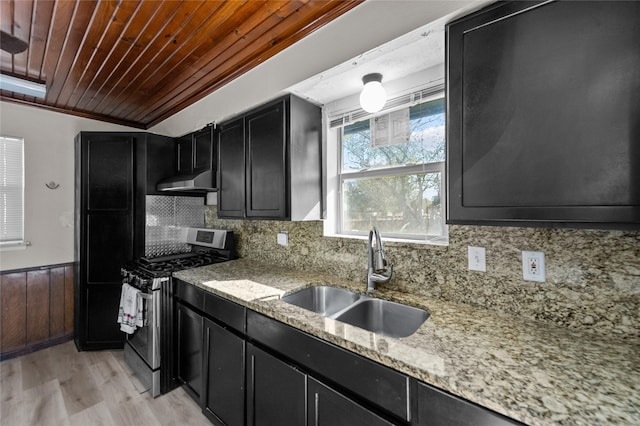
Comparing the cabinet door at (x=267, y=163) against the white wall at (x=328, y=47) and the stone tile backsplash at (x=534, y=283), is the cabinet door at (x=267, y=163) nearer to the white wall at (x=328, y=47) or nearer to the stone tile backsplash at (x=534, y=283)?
the white wall at (x=328, y=47)

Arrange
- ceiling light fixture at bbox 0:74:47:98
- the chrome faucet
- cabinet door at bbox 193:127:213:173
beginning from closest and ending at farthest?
the chrome faucet, ceiling light fixture at bbox 0:74:47:98, cabinet door at bbox 193:127:213:173

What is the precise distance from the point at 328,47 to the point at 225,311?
1.73 metres

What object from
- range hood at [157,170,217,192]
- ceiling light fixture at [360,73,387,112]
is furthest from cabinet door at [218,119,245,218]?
ceiling light fixture at [360,73,387,112]

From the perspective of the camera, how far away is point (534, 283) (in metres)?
1.25

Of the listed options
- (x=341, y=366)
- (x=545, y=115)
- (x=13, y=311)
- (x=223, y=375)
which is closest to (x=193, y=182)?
(x=223, y=375)

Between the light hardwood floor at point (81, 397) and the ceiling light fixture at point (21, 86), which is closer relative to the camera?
the light hardwood floor at point (81, 397)

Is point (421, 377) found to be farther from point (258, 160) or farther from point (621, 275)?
point (258, 160)

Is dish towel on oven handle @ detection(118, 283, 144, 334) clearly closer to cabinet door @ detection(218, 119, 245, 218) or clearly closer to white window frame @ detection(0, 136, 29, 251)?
cabinet door @ detection(218, 119, 245, 218)

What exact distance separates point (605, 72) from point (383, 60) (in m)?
0.93

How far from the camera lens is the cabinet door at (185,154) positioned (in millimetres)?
2898

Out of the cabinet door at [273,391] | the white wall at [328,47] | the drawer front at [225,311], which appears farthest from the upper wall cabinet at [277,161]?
the cabinet door at [273,391]

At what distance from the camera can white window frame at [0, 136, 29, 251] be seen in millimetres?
2754

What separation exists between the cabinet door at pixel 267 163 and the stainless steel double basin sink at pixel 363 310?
1.87 ft

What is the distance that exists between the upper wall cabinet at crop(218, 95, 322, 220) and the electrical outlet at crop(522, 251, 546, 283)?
1.28 m
